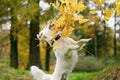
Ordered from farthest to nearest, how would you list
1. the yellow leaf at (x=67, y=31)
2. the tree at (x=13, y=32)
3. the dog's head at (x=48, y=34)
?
the tree at (x=13, y=32), the dog's head at (x=48, y=34), the yellow leaf at (x=67, y=31)

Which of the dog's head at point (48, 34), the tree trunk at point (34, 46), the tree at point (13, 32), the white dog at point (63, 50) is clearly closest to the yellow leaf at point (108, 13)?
the white dog at point (63, 50)

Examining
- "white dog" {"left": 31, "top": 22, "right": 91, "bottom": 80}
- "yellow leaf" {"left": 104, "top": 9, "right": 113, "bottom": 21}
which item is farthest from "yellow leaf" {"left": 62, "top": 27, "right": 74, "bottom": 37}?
"yellow leaf" {"left": 104, "top": 9, "right": 113, "bottom": 21}

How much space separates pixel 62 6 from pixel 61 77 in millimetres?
511

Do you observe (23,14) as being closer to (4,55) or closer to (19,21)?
(19,21)

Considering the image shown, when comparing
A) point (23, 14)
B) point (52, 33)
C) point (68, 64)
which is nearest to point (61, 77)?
point (68, 64)

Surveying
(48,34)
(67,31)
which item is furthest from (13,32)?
(67,31)

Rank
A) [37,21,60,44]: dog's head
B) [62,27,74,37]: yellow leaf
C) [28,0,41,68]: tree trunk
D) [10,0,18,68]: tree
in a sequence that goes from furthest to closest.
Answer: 1. [28,0,41,68]: tree trunk
2. [10,0,18,68]: tree
3. [37,21,60,44]: dog's head
4. [62,27,74,37]: yellow leaf

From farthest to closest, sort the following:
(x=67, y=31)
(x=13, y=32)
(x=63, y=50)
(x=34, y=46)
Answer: (x=13, y=32), (x=34, y=46), (x=63, y=50), (x=67, y=31)

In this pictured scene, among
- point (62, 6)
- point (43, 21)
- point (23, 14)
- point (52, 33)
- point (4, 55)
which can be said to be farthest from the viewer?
point (4, 55)

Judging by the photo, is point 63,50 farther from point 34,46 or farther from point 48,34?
point 34,46

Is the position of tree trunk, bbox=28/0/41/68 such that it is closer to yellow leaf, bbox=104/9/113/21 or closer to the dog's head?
the dog's head

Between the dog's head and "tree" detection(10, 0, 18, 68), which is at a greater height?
"tree" detection(10, 0, 18, 68)

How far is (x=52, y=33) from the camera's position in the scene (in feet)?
7.98

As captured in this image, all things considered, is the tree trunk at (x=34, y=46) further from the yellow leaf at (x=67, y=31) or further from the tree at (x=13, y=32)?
the yellow leaf at (x=67, y=31)
